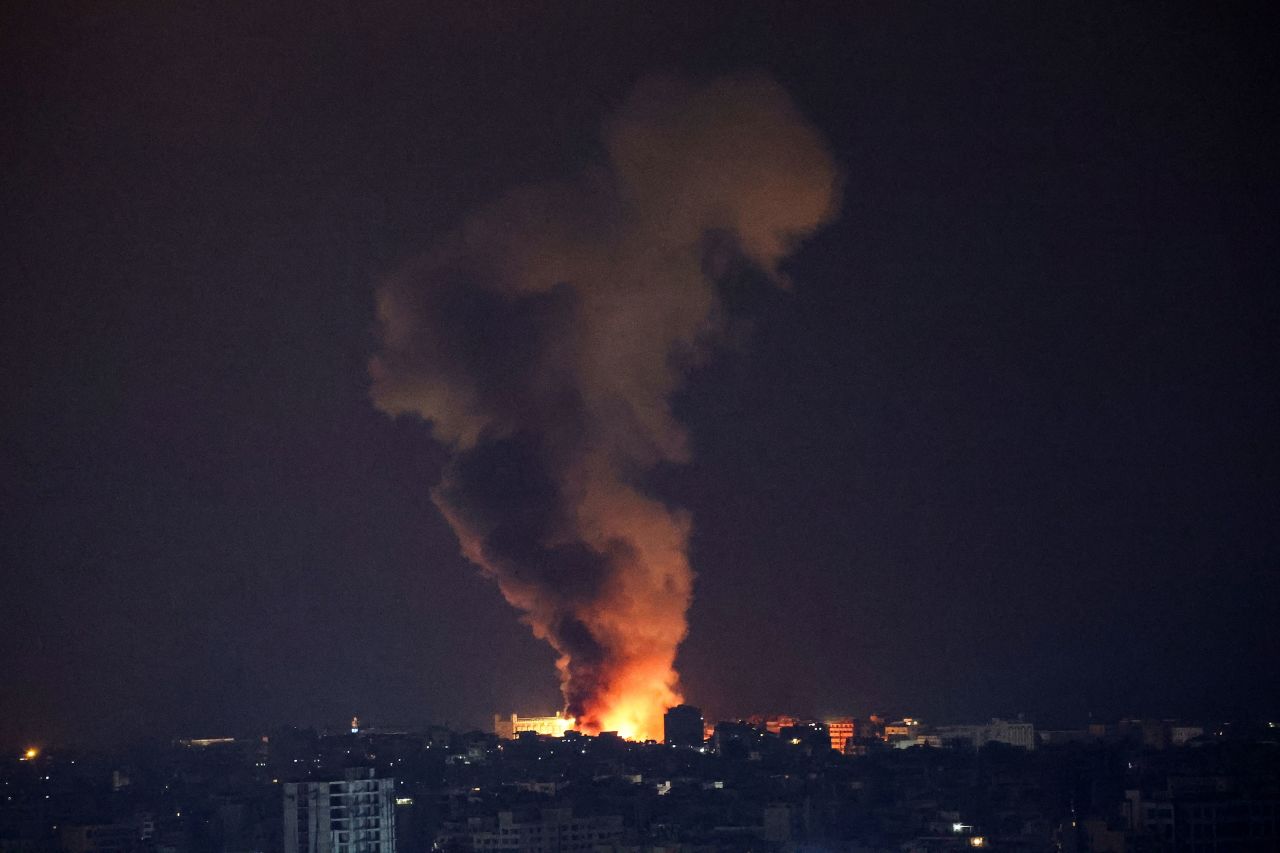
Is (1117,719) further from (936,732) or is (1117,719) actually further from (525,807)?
(525,807)

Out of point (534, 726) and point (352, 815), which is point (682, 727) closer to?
point (534, 726)

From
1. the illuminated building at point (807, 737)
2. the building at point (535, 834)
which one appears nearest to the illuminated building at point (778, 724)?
the illuminated building at point (807, 737)

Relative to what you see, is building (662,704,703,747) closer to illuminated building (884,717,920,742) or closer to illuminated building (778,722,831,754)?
illuminated building (778,722,831,754)

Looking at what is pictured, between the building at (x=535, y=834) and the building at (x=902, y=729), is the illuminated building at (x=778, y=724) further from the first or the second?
the building at (x=535, y=834)

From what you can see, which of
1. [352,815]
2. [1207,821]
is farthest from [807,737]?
[352,815]

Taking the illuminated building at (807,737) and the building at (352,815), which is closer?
the building at (352,815)

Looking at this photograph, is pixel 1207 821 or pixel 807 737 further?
pixel 807 737
